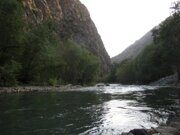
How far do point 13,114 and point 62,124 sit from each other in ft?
17.1

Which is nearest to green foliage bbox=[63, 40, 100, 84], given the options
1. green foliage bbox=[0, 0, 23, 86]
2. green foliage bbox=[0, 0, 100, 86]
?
green foliage bbox=[0, 0, 100, 86]

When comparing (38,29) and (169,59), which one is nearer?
(38,29)

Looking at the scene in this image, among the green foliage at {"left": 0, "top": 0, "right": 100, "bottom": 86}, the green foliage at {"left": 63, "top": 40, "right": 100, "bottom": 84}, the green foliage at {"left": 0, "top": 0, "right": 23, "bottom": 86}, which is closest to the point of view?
the green foliage at {"left": 0, "top": 0, "right": 23, "bottom": 86}

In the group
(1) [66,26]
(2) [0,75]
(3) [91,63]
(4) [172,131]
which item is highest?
(1) [66,26]

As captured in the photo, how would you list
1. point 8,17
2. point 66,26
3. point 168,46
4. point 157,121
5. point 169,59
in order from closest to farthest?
point 157,121 < point 8,17 < point 168,46 < point 169,59 < point 66,26

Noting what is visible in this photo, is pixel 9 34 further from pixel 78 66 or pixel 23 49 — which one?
pixel 78 66

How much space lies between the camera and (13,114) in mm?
25078

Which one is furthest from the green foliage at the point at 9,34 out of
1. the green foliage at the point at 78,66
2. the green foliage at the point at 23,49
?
the green foliage at the point at 78,66

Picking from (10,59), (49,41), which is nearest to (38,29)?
(49,41)

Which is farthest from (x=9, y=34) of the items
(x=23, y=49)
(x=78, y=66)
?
(x=78, y=66)

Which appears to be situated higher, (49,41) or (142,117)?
(49,41)

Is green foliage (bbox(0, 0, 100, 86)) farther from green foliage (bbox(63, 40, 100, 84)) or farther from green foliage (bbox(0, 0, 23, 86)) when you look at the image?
green foliage (bbox(63, 40, 100, 84))

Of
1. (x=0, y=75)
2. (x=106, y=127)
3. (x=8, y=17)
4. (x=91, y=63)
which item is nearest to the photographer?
(x=106, y=127)

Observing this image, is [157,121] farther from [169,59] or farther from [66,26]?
[66,26]
